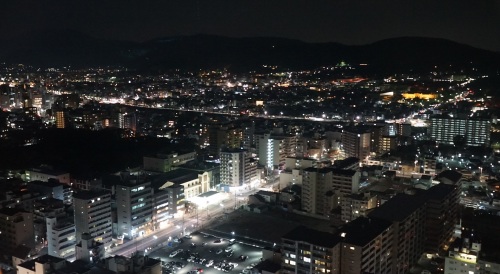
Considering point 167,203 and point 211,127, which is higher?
point 211,127

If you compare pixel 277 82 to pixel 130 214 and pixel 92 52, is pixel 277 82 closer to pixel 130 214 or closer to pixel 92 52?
pixel 92 52

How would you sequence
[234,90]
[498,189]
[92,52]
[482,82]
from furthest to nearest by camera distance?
[92,52] → [234,90] → [482,82] → [498,189]

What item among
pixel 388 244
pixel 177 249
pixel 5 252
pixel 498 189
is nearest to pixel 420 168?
pixel 498 189

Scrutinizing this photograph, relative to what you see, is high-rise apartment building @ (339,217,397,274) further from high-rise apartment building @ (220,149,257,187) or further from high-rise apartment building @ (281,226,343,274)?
high-rise apartment building @ (220,149,257,187)

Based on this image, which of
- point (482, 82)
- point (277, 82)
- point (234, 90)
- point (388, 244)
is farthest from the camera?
point (277, 82)

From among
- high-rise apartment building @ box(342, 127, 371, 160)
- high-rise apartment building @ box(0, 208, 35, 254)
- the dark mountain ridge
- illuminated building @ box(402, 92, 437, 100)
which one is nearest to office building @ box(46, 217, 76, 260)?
high-rise apartment building @ box(0, 208, 35, 254)

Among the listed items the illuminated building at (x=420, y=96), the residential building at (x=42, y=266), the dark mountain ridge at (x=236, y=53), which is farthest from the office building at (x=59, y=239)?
the dark mountain ridge at (x=236, y=53)
